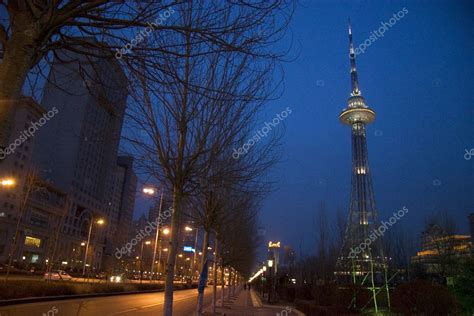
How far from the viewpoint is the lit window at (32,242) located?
282ft

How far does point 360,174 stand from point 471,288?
8994 centimetres

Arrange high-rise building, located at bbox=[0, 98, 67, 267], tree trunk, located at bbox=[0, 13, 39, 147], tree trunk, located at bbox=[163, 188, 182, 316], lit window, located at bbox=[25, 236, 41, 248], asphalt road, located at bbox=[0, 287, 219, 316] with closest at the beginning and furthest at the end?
tree trunk, located at bbox=[0, 13, 39, 147], tree trunk, located at bbox=[163, 188, 182, 316], asphalt road, located at bbox=[0, 287, 219, 316], high-rise building, located at bbox=[0, 98, 67, 267], lit window, located at bbox=[25, 236, 41, 248]

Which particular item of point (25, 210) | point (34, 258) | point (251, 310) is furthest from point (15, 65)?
point (34, 258)

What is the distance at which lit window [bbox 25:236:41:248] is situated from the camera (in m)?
86.1

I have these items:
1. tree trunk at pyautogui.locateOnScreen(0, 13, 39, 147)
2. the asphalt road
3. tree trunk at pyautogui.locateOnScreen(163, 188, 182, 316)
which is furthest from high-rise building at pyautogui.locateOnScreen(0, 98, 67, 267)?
tree trunk at pyautogui.locateOnScreen(0, 13, 39, 147)

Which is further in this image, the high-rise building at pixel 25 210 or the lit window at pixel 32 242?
the lit window at pixel 32 242

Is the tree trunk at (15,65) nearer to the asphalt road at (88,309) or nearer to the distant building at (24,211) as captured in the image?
the asphalt road at (88,309)

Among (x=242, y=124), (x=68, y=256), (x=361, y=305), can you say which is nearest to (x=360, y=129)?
(x=68, y=256)

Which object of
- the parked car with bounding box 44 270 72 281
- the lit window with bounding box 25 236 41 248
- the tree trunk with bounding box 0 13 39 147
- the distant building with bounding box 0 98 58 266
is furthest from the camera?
the lit window with bounding box 25 236 41 248

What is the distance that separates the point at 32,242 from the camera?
8844 centimetres

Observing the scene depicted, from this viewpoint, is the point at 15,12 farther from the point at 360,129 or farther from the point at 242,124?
the point at 360,129

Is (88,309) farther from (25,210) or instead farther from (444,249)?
(25,210)

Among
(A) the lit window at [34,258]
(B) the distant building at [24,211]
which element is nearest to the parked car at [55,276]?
(B) the distant building at [24,211]

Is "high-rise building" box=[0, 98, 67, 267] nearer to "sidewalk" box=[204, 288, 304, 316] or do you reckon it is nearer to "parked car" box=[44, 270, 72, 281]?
"parked car" box=[44, 270, 72, 281]
